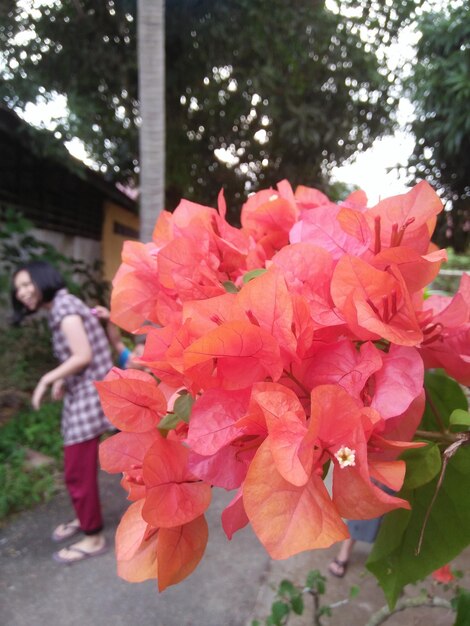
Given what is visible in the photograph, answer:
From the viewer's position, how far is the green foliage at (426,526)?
538 millimetres

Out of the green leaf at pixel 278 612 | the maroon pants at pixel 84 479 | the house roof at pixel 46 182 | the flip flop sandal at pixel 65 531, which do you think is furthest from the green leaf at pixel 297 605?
the house roof at pixel 46 182

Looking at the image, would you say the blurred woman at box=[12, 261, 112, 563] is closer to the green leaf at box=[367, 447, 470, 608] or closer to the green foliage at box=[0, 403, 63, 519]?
the green foliage at box=[0, 403, 63, 519]

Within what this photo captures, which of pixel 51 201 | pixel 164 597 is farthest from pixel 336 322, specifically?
pixel 51 201

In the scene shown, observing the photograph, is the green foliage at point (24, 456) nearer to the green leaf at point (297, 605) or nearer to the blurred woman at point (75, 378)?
the blurred woman at point (75, 378)

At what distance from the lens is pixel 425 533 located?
0.57m

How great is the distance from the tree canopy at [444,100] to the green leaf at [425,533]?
5.95 m

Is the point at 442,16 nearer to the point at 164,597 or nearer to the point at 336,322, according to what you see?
the point at 164,597

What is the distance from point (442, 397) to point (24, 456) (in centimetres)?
415

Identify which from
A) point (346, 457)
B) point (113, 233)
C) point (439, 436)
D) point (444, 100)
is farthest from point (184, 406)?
point (113, 233)

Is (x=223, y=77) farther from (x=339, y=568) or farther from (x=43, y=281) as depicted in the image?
(x=339, y=568)

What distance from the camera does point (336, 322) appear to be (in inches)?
18.1

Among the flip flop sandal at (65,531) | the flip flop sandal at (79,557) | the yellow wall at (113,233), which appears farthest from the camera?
the yellow wall at (113,233)

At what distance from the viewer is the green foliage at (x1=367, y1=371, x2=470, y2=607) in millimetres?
538

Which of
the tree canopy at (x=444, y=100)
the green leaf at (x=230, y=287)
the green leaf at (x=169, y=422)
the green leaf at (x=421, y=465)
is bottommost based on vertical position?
the green leaf at (x=421, y=465)
